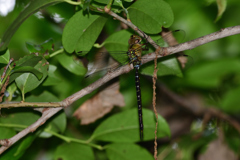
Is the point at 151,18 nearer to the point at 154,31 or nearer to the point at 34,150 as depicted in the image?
the point at 154,31

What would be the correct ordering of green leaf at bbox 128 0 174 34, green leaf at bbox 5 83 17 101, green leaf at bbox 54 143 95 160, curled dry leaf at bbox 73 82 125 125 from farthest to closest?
curled dry leaf at bbox 73 82 125 125
green leaf at bbox 54 143 95 160
green leaf at bbox 5 83 17 101
green leaf at bbox 128 0 174 34

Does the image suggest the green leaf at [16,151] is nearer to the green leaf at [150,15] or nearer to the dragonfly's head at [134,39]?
the dragonfly's head at [134,39]

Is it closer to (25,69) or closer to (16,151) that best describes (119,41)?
(25,69)

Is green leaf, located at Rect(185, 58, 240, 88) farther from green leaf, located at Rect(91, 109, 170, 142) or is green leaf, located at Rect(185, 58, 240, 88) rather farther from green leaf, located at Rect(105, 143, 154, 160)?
green leaf, located at Rect(105, 143, 154, 160)

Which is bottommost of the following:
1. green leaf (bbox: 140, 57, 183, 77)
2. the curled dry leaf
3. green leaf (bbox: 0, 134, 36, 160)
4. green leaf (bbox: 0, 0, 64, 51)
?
the curled dry leaf

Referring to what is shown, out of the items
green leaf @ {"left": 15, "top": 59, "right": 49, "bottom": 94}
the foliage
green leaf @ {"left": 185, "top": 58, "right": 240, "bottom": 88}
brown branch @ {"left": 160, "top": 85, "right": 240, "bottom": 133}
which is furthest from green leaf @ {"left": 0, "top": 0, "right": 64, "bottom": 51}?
brown branch @ {"left": 160, "top": 85, "right": 240, "bottom": 133}

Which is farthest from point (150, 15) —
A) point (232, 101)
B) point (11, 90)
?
point (232, 101)
